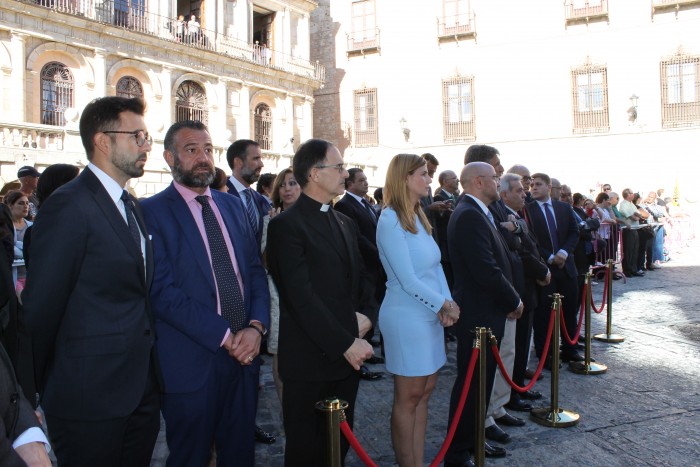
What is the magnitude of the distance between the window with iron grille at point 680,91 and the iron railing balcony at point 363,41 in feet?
43.0

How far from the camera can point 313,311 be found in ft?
8.79

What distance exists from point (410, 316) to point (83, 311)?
71.0 inches

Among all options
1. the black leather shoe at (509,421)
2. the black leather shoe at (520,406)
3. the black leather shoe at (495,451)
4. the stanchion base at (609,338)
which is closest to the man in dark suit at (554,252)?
the stanchion base at (609,338)

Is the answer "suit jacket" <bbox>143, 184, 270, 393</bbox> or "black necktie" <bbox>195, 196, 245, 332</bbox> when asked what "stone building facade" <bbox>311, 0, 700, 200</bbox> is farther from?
"suit jacket" <bbox>143, 184, 270, 393</bbox>

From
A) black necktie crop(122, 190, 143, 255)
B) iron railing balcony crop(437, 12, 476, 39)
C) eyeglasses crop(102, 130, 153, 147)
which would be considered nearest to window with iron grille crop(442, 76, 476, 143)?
iron railing balcony crop(437, 12, 476, 39)

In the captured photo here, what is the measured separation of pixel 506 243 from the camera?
4.29 m

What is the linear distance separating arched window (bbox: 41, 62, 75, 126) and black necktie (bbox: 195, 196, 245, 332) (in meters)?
18.9

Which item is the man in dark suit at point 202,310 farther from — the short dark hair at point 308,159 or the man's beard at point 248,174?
the man's beard at point 248,174

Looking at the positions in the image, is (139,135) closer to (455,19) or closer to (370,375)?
(370,375)

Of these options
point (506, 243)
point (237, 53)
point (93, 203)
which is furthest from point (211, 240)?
point (237, 53)

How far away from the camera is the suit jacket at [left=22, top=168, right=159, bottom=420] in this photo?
2.15 metres

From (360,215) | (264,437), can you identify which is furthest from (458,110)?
(264,437)

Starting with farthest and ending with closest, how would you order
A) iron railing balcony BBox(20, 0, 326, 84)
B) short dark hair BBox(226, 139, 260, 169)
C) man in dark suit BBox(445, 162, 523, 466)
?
iron railing balcony BBox(20, 0, 326, 84) < short dark hair BBox(226, 139, 260, 169) < man in dark suit BBox(445, 162, 523, 466)

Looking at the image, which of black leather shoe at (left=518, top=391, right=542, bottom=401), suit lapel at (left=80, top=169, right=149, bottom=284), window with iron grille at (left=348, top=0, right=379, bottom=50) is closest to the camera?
suit lapel at (left=80, top=169, right=149, bottom=284)
